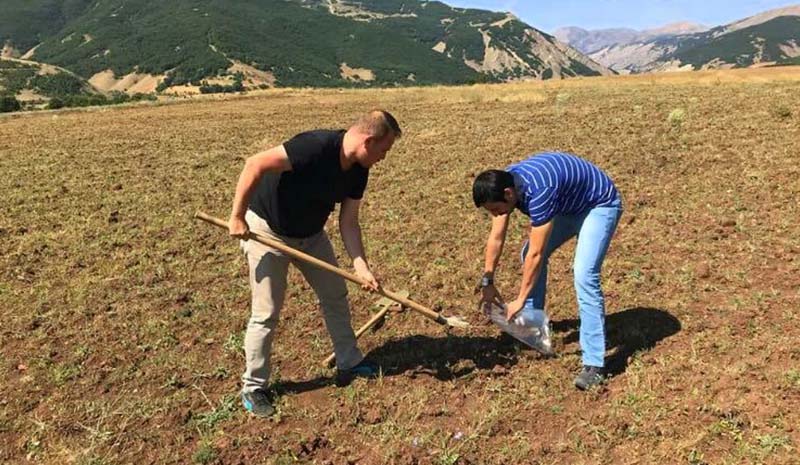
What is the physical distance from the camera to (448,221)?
27.0ft

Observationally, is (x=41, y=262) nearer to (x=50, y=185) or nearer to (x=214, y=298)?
(x=214, y=298)

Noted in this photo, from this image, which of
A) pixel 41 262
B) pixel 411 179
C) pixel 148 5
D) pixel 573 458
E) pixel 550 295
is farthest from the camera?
pixel 148 5

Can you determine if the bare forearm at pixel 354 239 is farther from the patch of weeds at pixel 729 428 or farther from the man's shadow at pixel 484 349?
the patch of weeds at pixel 729 428

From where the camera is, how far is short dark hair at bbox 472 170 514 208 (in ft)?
12.0

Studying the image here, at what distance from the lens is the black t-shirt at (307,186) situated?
3.53 meters

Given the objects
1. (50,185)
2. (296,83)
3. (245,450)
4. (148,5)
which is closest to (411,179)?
(50,185)

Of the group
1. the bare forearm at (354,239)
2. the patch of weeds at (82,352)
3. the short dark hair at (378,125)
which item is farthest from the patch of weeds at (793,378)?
the patch of weeds at (82,352)

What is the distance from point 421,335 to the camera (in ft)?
17.1

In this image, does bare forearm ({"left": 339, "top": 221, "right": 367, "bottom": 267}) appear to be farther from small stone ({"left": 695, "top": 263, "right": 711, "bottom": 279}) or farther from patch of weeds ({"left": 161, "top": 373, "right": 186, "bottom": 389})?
small stone ({"left": 695, "top": 263, "right": 711, "bottom": 279})

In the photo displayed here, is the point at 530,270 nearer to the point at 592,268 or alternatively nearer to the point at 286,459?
the point at 592,268

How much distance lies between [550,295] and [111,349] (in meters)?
4.04

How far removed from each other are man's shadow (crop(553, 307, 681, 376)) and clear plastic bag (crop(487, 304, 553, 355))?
1.18 ft

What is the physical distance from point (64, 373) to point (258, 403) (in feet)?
5.83

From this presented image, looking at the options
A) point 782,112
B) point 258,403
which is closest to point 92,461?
point 258,403
